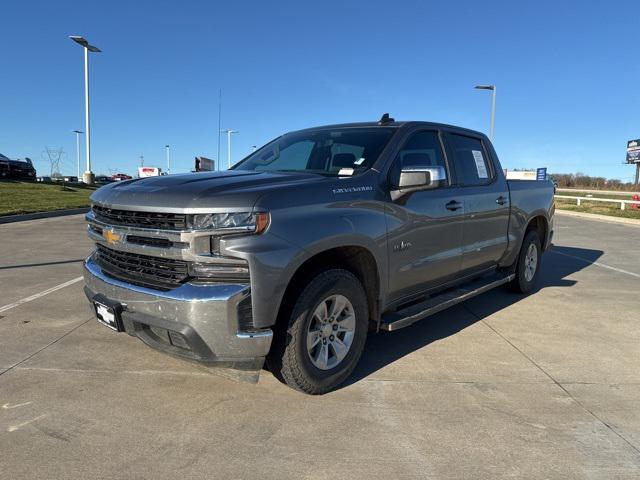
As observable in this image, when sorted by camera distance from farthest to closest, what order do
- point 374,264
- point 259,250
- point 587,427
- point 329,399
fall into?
point 374,264 < point 329,399 < point 587,427 < point 259,250

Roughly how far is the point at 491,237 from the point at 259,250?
3.23m

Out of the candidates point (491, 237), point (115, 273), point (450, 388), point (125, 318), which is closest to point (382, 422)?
point (450, 388)

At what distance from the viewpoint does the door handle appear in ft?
14.6

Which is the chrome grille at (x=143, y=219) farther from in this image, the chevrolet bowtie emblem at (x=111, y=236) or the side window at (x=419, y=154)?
the side window at (x=419, y=154)

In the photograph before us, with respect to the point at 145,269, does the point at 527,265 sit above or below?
below

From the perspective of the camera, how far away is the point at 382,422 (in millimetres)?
3143

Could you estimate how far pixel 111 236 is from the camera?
339cm

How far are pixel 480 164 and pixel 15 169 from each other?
1162 inches

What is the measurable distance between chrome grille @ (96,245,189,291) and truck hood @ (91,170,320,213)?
1.05ft

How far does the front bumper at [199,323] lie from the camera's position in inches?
113

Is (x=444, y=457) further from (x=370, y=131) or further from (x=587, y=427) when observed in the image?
(x=370, y=131)

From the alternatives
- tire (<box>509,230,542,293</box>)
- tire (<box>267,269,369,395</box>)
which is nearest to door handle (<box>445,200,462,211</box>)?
tire (<box>267,269,369,395</box>)

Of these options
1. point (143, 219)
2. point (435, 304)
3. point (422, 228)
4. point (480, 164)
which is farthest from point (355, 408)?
point (480, 164)

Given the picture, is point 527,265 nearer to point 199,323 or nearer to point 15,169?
point 199,323
